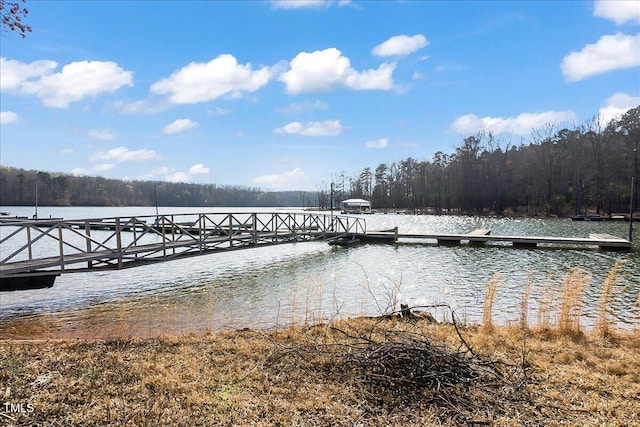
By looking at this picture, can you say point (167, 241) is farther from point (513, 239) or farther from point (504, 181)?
point (504, 181)

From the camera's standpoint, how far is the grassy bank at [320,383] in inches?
110

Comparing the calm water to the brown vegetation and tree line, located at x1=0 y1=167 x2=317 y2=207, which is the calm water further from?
tree line, located at x1=0 y1=167 x2=317 y2=207

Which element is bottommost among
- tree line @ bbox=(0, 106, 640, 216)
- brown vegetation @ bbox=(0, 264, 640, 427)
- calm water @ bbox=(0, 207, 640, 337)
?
calm water @ bbox=(0, 207, 640, 337)

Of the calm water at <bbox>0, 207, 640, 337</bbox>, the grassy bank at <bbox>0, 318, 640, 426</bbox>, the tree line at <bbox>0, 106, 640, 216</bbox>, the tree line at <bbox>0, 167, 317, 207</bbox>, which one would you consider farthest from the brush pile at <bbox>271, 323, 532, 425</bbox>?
the tree line at <bbox>0, 167, 317, 207</bbox>

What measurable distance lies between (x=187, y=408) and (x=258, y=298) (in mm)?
6059

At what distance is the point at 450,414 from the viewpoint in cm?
283

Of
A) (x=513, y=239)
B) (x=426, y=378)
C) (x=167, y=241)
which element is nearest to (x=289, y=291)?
(x=167, y=241)

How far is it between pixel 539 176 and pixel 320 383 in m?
53.8

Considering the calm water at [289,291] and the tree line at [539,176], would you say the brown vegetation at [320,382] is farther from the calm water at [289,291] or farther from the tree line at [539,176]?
the tree line at [539,176]

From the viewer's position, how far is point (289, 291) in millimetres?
9648

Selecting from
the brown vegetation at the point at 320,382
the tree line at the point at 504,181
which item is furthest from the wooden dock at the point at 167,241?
the tree line at the point at 504,181

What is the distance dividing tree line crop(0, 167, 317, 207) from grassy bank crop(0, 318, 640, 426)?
70.4 m

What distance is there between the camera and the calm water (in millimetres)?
7051

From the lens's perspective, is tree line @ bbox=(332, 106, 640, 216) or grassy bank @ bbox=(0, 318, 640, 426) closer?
grassy bank @ bbox=(0, 318, 640, 426)
